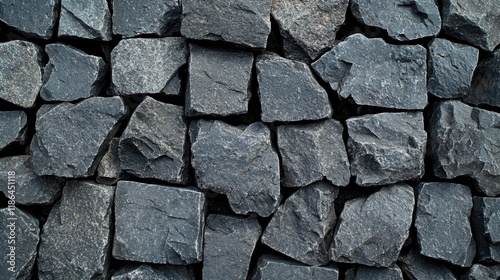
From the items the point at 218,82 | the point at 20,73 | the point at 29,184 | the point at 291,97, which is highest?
the point at 20,73

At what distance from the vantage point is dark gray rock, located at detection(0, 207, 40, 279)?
8.10 ft

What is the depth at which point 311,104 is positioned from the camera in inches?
92.7

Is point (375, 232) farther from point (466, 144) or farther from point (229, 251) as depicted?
point (229, 251)

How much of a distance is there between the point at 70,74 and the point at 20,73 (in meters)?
0.28

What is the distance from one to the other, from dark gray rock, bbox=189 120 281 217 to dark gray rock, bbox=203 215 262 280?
12cm

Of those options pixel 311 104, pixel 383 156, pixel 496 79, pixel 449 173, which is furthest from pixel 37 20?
pixel 496 79

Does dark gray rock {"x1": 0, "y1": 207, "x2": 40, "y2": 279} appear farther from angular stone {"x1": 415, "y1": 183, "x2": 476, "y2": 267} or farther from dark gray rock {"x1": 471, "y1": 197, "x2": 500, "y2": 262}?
dark gray rock {"x1": 471, "y1": 197, "x2": 500, "y2": 262}

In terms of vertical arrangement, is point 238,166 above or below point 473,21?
Result: below

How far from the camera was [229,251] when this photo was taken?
2406 mm

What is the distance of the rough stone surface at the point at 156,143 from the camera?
2.36 metres

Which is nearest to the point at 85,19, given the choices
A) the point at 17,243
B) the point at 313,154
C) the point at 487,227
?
the point at 17,243

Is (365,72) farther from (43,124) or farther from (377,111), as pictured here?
(43,124)

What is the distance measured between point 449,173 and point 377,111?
1.58 ft

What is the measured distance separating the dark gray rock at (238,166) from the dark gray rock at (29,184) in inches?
31.6
